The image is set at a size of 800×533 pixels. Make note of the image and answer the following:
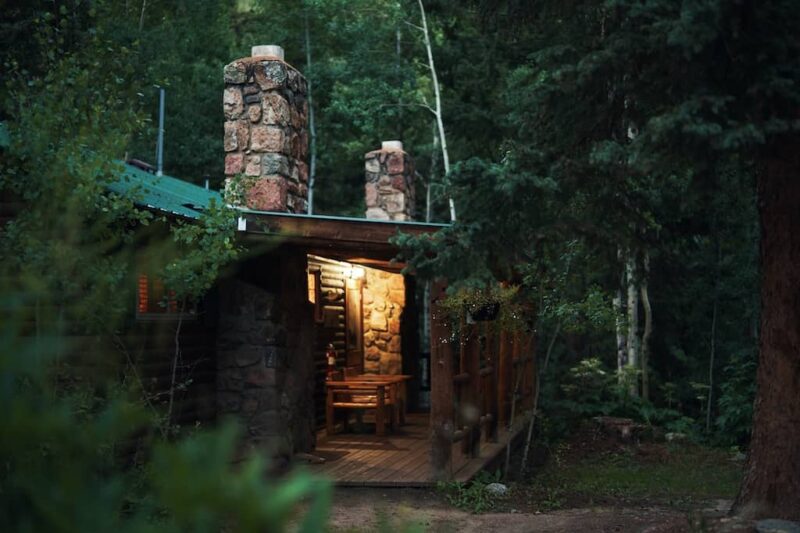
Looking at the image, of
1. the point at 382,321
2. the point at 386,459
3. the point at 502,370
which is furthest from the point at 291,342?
the point at 382,321

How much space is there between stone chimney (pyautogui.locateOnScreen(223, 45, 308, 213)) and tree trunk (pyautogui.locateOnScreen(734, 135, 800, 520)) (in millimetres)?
5764

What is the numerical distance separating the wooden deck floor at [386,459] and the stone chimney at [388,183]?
3.56 m

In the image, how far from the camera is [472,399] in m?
11.0

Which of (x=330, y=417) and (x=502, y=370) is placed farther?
(x=330, y=417)

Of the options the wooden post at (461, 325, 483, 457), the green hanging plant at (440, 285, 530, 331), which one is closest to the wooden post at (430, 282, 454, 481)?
the green hanging plant at (440, 285, 530, 331)

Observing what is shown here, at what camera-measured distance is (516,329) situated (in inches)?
411

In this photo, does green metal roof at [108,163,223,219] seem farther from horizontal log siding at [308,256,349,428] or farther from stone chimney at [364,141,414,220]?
stone chimney at [364,141,414,220]

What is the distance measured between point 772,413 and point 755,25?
2869mm

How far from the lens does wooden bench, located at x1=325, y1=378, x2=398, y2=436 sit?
13.4 m

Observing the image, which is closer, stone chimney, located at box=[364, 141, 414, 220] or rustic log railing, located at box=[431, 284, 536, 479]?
rustic log railing, located at box=[431, 284, 536, 479]

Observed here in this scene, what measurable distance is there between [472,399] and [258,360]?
2.34 m

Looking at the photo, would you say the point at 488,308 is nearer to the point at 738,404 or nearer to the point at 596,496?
the point at 596,496

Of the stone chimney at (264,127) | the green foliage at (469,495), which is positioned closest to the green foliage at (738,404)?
the green foliage at (469,495)

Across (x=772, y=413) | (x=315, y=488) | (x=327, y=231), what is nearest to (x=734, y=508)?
(x=772, y=413)
